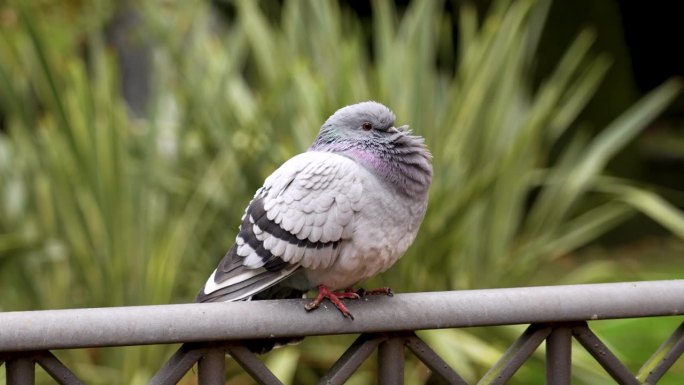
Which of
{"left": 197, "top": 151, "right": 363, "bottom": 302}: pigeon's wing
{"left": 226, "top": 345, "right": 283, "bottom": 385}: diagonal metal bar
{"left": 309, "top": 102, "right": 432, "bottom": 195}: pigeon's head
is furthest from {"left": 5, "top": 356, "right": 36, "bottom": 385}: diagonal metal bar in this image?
{"left": 309, "top": 102, "right": 432, "bottom": 195}: pigeon's head

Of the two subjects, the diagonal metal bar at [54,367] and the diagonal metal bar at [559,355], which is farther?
the diagonal metal bar at [559,355]

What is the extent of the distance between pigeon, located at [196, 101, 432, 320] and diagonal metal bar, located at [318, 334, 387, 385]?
0.37 feet

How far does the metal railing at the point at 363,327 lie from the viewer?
1.39 meters

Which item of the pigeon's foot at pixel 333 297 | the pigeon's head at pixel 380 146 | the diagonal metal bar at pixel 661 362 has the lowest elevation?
the diagonal metal bar at pixel 661 362

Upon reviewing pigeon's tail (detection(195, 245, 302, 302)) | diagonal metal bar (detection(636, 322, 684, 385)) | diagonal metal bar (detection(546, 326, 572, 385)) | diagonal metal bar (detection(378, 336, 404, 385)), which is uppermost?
pigeon's tail (detection(195, 245, 302, 302))

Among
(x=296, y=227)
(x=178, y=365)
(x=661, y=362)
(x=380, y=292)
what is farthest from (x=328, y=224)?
(x=661, y=362)

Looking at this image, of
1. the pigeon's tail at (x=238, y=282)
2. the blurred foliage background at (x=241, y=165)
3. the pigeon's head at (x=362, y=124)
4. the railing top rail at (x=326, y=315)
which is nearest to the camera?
the railing top rail at (x=326, y=315)

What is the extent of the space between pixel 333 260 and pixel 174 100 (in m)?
2.29

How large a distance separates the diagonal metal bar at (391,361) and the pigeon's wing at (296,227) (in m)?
0.23

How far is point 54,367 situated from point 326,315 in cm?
46

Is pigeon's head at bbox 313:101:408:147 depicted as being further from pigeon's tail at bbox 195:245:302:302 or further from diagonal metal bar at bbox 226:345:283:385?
diagonal metal bar at bbox 226:345:283:385

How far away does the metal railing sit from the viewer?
139 cm

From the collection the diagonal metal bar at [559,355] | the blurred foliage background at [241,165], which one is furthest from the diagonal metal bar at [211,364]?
the blurred foliage background at [241,165]

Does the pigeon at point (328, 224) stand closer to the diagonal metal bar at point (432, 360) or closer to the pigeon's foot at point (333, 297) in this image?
the pigeon's foot at point (333, 297)
